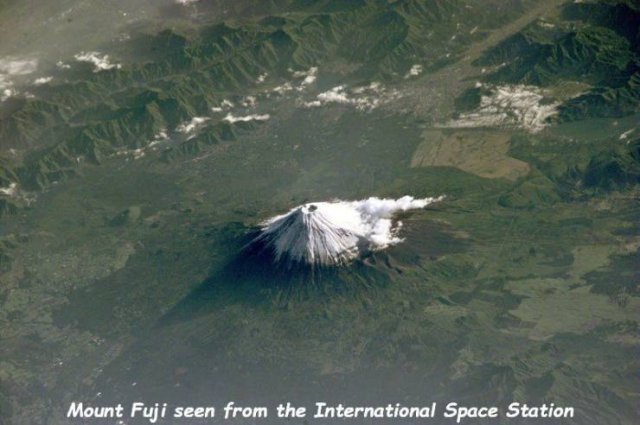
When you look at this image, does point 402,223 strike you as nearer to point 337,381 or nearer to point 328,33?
point 337,381

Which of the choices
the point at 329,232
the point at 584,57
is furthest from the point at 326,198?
the point at 584,57

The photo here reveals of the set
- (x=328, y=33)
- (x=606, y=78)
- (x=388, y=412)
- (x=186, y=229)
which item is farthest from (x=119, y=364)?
(x=606, y=78)

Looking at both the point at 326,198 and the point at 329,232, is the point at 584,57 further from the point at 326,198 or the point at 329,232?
the point at 329,232

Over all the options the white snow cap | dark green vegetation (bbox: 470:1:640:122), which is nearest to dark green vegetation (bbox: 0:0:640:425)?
dark green vegetation (bbox: 470:1:640:122)

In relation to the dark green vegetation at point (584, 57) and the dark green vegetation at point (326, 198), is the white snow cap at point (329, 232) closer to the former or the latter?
the dark green vegetation at point (326, 198)

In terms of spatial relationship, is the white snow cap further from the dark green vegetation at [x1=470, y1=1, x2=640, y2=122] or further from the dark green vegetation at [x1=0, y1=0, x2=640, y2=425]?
the dark green vegetation at [x1=470, y1=1, x2=640, y2=122]

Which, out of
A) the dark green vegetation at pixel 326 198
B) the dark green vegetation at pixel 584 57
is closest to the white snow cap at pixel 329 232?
the dark green vegetation at pixel 326 198
